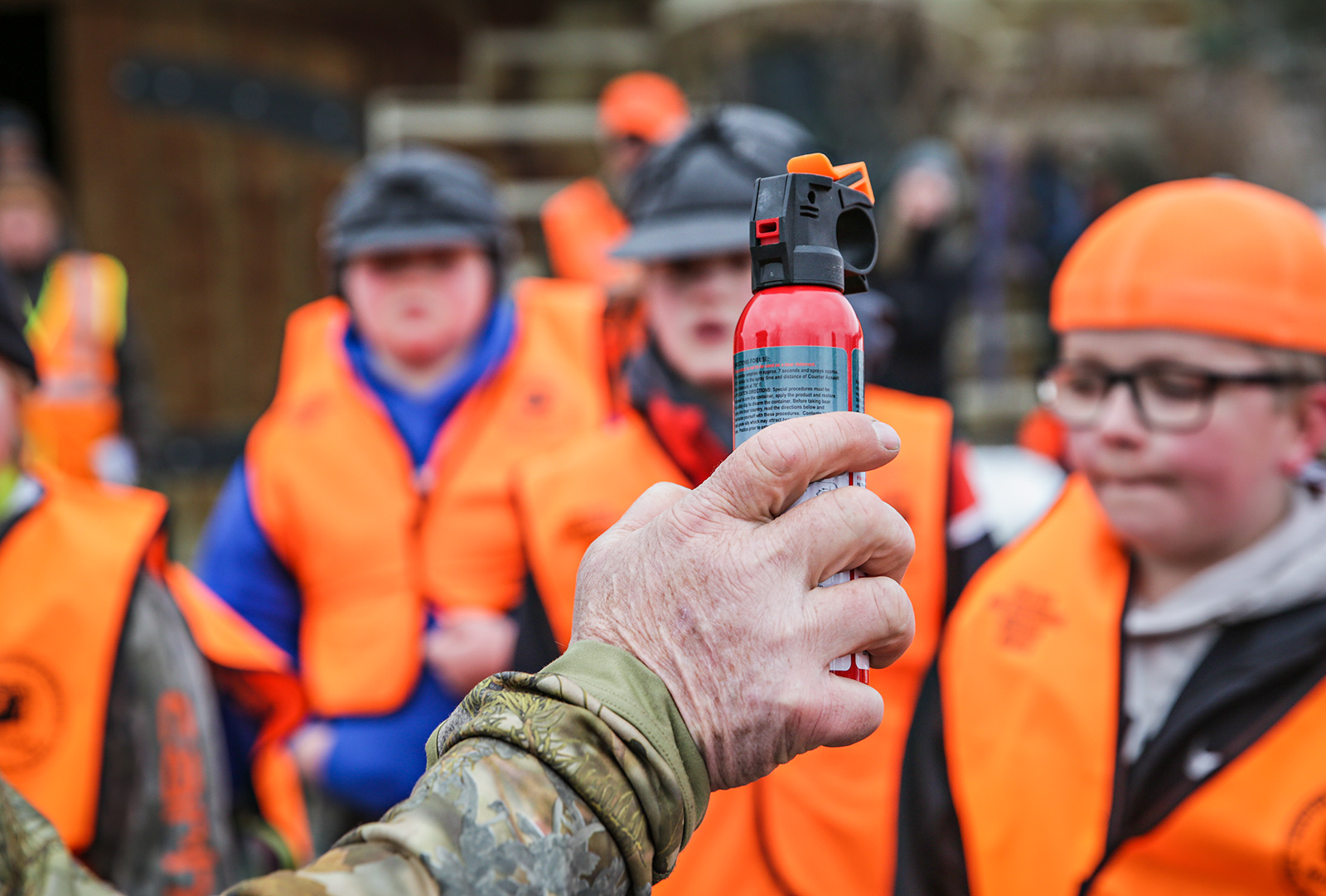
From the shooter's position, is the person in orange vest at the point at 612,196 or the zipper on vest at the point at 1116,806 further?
the person in orange vest at the point at 612,196

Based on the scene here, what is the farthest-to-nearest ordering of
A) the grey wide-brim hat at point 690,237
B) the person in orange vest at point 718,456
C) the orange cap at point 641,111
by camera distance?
1. the orange cap at point 641,111
2. the grey wide-brim hat at point 690,237
3. the person in orange vest at point 718,456

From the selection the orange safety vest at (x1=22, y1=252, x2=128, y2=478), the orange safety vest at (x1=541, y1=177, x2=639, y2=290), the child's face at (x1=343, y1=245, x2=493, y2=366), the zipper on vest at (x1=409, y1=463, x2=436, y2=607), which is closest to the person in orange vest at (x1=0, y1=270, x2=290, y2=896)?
the zipper on vest at (x1=409, y1=463, x2=436, y2=607)

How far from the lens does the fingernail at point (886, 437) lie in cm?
113

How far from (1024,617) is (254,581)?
2.28m

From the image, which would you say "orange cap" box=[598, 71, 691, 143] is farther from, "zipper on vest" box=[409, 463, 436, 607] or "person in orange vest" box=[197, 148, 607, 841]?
"zipper on vest" box=[409, 463, 436, 607]

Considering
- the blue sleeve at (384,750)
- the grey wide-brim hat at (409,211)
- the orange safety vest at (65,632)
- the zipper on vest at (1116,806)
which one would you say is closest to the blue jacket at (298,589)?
the blue sleeve at (384,750)

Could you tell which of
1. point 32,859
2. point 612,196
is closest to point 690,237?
point 32,859

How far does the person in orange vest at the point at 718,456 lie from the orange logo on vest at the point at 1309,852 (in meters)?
0.73

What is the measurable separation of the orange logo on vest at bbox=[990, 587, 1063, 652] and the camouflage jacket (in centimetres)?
116

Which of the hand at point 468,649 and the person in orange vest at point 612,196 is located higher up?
the person in orange vest at point 612,196

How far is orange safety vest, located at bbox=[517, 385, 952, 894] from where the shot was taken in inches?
83.0

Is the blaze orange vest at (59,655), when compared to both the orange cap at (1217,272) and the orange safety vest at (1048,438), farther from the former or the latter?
the orange safety vest at (1048,438)

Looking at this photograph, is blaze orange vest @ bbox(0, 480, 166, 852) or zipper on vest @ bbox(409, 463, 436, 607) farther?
zipper on vest @ bbox(409, 463, 436, 607)

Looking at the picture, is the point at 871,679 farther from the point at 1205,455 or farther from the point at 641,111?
the point at 641,111
